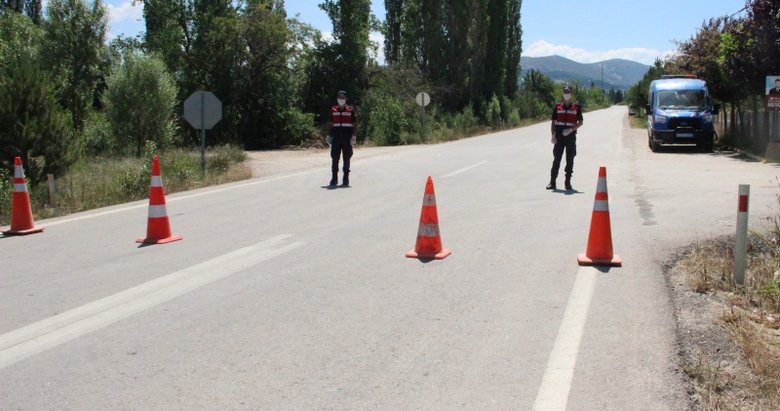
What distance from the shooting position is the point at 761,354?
14.7 feet

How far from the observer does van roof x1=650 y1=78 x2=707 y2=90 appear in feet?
81.1

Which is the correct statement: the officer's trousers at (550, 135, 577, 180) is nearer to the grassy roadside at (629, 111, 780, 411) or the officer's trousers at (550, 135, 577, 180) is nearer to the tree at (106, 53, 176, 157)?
the grassy roadside at (629, 111, 780, 411)

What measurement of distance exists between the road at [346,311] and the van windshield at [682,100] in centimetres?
1444

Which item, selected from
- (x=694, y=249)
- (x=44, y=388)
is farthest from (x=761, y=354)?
(x=44, y=388)

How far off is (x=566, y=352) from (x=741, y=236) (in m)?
2.58

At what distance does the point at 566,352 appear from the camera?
14.9 ft

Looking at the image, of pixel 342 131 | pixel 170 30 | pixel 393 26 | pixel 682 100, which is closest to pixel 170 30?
pixel 170 30

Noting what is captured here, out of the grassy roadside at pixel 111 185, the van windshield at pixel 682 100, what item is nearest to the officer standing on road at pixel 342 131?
the grassy roadside at pixel 111 185

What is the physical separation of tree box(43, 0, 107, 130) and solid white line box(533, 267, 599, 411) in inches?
1594

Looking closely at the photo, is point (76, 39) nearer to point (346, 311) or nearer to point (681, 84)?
point (681, 84)

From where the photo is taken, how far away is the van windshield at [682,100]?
24.4m

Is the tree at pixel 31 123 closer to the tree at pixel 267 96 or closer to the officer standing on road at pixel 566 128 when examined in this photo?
the officer standing on road at pixel 566 128

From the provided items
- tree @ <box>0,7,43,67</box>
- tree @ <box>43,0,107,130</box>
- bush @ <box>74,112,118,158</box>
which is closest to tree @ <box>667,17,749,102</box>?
A: bush @ <box>74,112,118,158</box>

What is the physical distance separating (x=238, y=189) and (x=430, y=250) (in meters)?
7.61
